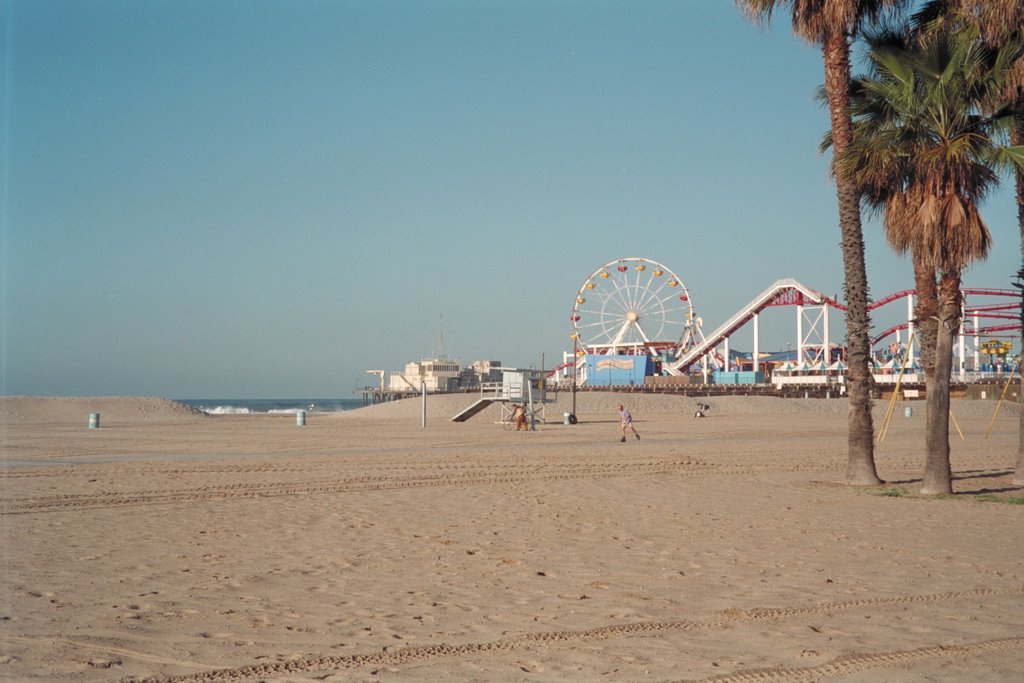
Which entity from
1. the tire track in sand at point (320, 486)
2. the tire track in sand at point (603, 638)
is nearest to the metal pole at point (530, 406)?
the tire track in sand at point (320, 486)

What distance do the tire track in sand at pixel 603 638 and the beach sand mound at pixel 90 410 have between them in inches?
1921

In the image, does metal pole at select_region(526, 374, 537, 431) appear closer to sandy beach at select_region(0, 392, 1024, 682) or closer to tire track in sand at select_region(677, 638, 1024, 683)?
sandy beach at select_region(0, 392, 1024, 682)

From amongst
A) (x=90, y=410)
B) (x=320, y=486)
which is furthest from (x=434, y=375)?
(x=320, y=486)

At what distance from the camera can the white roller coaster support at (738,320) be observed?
84.9 meters

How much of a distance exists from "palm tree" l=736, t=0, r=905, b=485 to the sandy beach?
2.77ft

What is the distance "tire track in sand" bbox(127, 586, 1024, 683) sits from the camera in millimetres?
5422

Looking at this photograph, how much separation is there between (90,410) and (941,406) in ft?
175

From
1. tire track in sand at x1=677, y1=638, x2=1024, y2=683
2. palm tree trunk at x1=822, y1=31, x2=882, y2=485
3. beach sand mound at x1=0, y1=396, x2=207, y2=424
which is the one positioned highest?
palm tree trunk at x1=822, y1=31, x2=882, y2=485

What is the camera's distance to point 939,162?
43.9 ft

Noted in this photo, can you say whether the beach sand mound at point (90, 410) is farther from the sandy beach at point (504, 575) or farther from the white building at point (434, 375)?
the white building at point (434, 375)

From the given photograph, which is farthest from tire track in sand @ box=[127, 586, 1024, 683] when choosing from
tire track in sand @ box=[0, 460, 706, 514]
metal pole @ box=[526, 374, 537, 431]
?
metal pole @ box=[526, 374, 537, 431]

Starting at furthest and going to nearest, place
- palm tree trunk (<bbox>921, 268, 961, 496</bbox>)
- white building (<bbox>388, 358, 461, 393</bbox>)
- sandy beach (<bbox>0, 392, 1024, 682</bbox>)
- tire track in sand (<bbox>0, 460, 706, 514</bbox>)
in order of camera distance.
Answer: white building (<bbox>388, 358, 461, 393</bbox>) < palm tree trunk (<bbox>921, 268, 961, 496</bbox>) < tire track in sand (<bbox>0, 460, 706, 514</bbox>) < sandy beach (<bbox>0, 392, 1024, 682</bbox>)

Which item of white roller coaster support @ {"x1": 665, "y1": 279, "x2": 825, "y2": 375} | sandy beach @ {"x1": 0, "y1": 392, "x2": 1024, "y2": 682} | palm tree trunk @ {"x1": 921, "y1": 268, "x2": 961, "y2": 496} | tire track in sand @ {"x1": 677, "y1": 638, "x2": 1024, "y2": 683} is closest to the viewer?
tire track in sand @ {"x1": 677, "y1": 638, "x2": 1024, "y2": 683}

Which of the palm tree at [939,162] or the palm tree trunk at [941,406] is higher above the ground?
the palm tree at [939,162]
